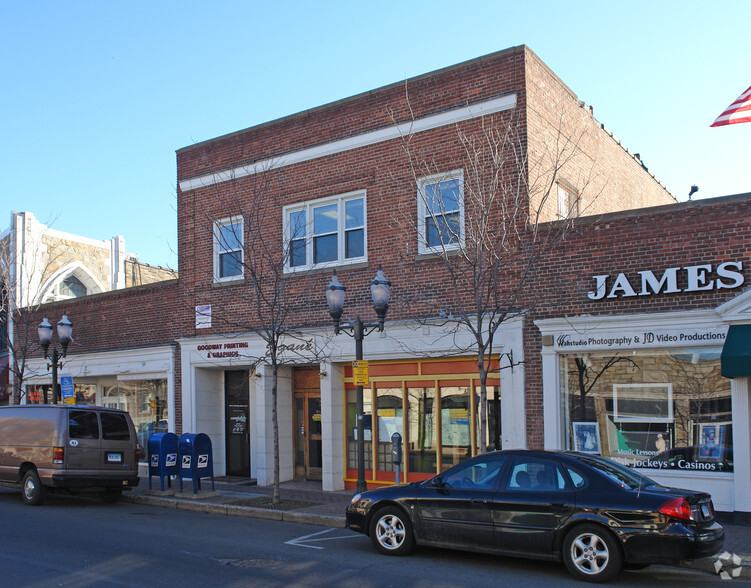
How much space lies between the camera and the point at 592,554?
25.3 ft

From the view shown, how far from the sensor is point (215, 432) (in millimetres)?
18469

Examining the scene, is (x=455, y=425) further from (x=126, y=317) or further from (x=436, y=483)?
(x=126, y=317)

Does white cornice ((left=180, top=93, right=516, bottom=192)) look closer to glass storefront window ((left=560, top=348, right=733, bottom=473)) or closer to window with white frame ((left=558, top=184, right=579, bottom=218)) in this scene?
window with white frame ((left=558, top=184, right=579, bottom=218))

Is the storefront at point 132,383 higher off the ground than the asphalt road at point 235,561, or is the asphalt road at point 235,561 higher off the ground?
the storefront at point 132,383

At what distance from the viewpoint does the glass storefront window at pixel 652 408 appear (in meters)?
11.3

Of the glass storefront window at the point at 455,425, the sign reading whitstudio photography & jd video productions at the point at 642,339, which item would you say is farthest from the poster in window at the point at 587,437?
the glass storefront window at the point at 455,425

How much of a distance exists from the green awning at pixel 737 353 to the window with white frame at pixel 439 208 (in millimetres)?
4946

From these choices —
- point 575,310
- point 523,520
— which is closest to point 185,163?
point 575,310

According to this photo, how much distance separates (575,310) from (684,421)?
248 cm

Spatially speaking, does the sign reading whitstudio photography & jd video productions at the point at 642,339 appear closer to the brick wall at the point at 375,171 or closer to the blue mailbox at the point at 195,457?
the brick wall at the point at 375,171

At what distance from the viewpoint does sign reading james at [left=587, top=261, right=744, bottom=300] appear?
11188 mm

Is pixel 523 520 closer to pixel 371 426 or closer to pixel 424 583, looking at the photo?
pixel 424 583

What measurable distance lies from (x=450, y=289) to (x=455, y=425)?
8.71 ft

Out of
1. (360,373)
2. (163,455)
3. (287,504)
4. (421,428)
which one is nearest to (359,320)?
(360,373)
